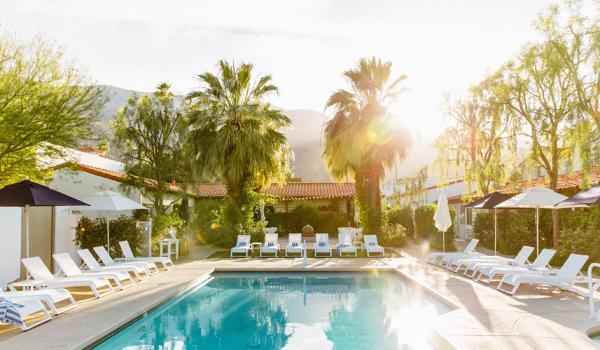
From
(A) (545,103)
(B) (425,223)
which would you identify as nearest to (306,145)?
(B) (425,223)

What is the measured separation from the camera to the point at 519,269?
1191 cm

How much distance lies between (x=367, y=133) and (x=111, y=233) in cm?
1087

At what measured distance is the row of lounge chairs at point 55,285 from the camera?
7660 mm

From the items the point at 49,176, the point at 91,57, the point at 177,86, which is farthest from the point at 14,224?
the point at 177,86

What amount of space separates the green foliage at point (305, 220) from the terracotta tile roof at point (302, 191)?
4.77ft

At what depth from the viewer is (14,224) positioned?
1158cm

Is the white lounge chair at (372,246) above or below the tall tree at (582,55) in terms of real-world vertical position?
below

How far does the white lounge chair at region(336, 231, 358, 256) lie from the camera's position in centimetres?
1864

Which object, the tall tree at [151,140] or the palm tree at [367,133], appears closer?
the palm tree at [367,133]

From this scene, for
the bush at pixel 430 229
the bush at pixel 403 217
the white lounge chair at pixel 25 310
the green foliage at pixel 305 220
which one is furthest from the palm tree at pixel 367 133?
the white lounge chair at pixel 25 310

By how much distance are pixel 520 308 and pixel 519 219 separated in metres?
10.5

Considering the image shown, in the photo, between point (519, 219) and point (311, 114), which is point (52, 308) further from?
point (311, 114)

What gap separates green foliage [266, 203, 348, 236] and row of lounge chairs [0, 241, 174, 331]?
15693mm

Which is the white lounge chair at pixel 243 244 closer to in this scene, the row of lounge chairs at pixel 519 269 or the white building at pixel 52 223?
the white building at pixel 52 223
